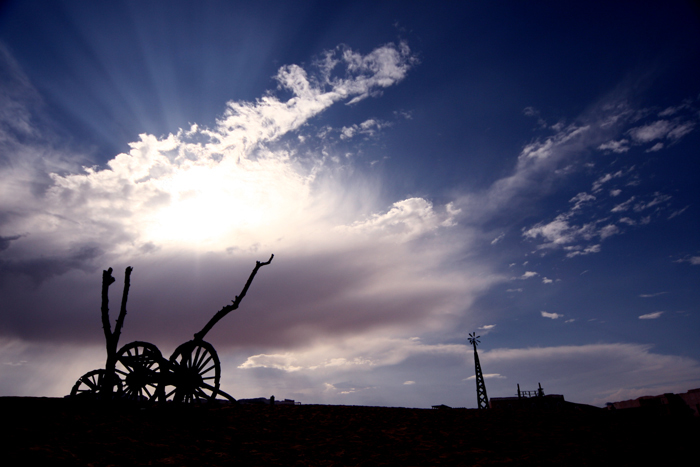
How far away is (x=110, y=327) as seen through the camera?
41.5 ft

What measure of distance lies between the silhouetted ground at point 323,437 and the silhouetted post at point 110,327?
1.48 metres

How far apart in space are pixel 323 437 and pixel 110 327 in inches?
322

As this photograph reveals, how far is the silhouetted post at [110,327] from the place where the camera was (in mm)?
11650

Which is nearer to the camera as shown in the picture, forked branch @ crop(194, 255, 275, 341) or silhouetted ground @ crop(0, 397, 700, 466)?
silhouetted ground @ crop(0, 397, 700, 466)

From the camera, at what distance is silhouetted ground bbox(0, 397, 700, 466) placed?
7.39 m

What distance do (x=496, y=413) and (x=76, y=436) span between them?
11909 millimetres

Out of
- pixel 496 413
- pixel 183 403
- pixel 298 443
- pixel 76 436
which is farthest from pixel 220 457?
pixel 496 413

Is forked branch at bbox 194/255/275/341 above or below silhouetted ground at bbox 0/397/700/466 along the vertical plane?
above

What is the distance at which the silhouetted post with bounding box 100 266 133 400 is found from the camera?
11.6m

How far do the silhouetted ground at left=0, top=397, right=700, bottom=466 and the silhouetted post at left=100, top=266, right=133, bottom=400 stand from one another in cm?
148

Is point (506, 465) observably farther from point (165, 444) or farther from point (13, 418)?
point (13, 418)

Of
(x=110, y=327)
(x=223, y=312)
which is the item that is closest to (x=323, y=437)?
(x=223, y=312)

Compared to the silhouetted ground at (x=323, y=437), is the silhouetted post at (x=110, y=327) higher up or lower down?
higher up

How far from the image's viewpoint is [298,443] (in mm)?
9359
